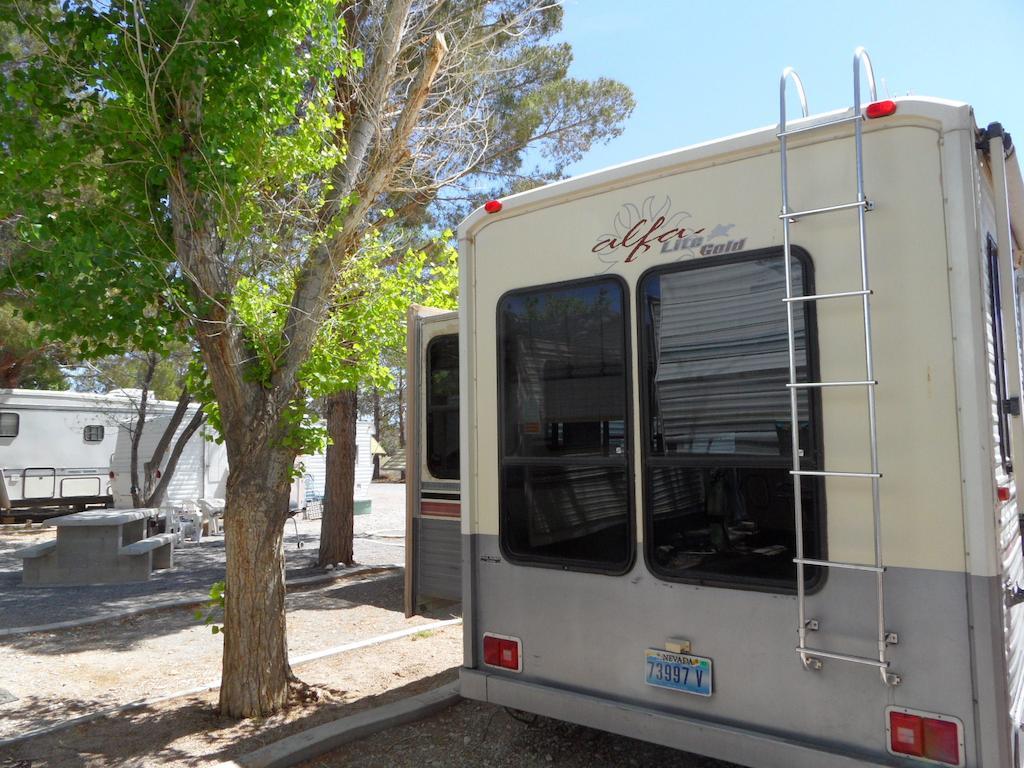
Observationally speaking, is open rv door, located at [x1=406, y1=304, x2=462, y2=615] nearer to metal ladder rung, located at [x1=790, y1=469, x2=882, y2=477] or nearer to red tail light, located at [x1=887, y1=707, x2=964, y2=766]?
metal ladder rung, located at [x1=790, y1=469, x2=882, y2=477]

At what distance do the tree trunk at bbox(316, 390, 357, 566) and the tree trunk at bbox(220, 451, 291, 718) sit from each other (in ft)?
16.2

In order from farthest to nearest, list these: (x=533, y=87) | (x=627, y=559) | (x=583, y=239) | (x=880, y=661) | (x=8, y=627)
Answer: (x=533, y=87), (x=8, y=627), (x=583, y=239), (x=627, y=559), (x=880, y=661)

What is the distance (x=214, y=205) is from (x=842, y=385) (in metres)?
3.52

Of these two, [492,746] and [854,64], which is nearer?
[854,64]

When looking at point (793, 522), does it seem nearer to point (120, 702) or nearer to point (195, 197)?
point (195, 197)

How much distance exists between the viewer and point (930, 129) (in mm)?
2740

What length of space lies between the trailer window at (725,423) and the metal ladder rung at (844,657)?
0.78 ft

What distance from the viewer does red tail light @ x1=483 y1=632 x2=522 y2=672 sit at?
366cm

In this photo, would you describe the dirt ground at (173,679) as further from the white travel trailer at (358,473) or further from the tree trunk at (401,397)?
the white travel trailer at (358,473)

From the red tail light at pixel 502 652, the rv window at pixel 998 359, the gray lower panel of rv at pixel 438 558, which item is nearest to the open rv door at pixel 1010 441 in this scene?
the rv window at pixel 998 359

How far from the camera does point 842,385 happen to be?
9.05 ft

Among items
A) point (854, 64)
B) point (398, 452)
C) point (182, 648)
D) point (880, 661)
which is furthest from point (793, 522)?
point (398, 452)

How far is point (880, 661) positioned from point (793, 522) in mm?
542

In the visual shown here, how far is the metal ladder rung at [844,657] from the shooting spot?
266cm
